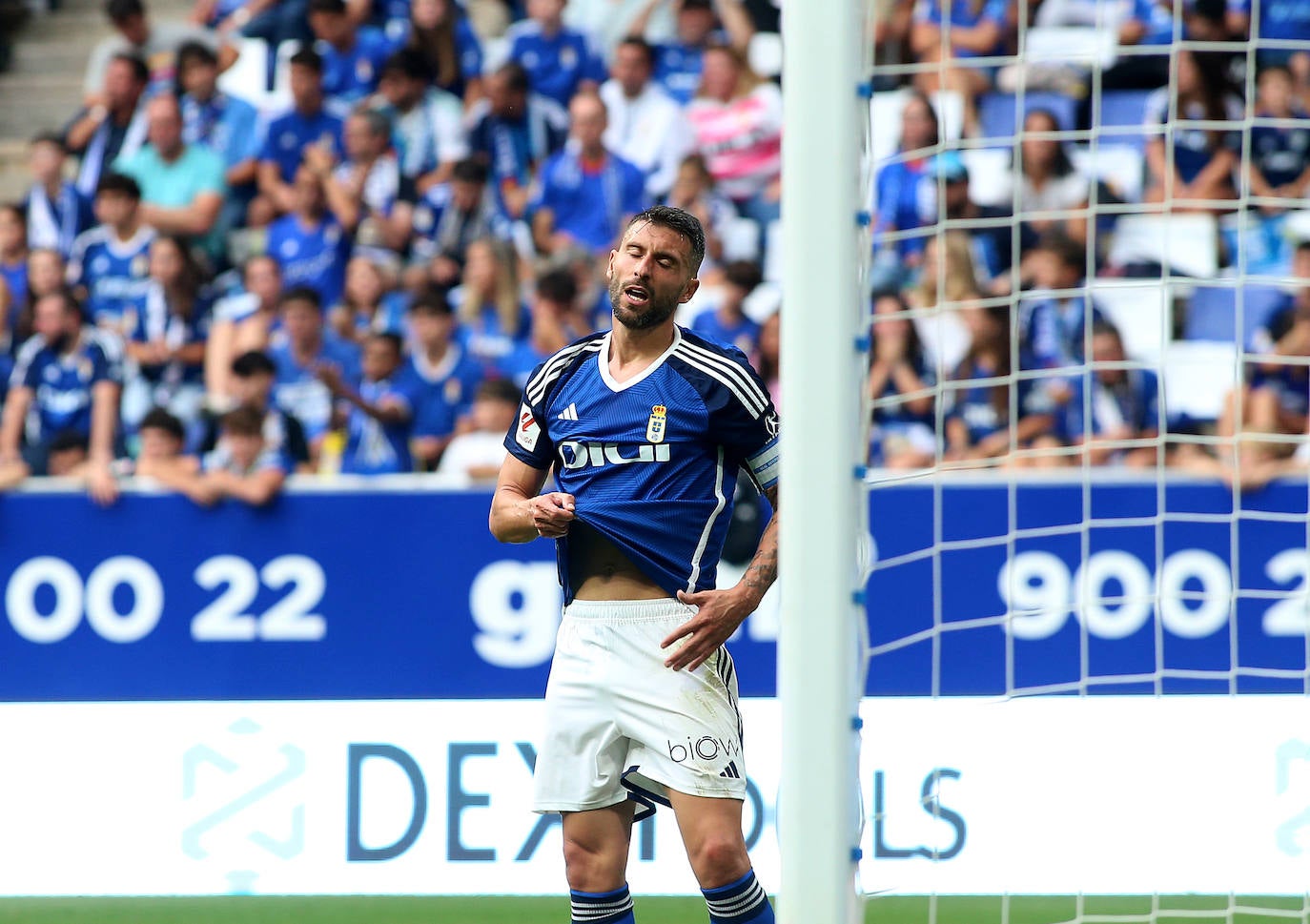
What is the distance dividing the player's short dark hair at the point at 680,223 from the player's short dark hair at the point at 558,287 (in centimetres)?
350

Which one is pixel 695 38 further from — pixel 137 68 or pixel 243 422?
pixel 243 422

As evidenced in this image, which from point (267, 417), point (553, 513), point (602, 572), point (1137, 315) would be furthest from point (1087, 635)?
point (267, 417)

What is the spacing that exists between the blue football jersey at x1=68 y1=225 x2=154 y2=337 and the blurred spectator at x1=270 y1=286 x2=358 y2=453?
0.81m

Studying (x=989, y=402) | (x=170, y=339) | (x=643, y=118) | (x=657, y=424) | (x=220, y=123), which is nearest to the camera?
(x=657, y=424)

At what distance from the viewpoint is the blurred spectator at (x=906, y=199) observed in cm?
731

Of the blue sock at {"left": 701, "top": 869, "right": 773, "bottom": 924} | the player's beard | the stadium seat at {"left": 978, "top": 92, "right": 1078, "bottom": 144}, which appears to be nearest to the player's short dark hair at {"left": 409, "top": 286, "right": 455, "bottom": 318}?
the stadium seat at {"left": 978, "top": 92, "right": 1078, "bottom": 144}

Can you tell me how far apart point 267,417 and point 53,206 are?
2145 millimetres

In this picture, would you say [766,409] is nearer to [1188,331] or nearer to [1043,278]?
[1043,278]

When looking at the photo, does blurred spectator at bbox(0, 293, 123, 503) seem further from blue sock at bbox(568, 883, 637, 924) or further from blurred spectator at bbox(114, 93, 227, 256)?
blue sock at bbox(568, 883, 637, 924)

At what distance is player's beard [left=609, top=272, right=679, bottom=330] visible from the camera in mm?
3809

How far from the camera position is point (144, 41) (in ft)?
29.9

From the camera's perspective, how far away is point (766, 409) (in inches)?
154

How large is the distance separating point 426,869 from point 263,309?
274 centimetres

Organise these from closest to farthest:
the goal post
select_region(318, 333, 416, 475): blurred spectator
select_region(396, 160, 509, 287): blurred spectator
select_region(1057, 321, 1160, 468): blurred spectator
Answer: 1. the goal post
2. select_region(1057, 321, 1160, 468): blurred spectator
3. select_region(318, 333, 416, 475): blurred spectator
4. select_region(396, 160, 509, 287): blurred spectator
